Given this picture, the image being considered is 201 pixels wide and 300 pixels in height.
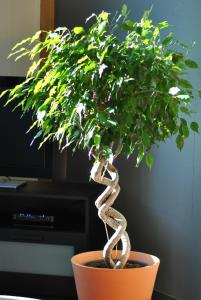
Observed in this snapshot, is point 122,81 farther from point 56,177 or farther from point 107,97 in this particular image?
point 56,177

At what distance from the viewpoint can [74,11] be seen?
3.11 metres

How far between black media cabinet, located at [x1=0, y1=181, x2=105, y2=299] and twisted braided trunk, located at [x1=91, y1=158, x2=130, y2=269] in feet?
1.27

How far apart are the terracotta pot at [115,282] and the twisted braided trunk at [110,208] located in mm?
79

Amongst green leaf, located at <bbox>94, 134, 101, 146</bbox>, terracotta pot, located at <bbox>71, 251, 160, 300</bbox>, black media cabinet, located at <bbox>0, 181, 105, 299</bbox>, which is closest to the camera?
green leaf, located at <bbox>94, 134, 101, 146</bbox>

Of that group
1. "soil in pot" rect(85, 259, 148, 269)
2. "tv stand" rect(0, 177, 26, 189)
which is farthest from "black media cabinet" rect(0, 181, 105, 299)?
"soil in pot" rect(85, 259, 148, 269)

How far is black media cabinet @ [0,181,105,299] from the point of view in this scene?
106 inches

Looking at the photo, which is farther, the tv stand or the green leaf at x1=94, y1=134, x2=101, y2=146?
the tv stand

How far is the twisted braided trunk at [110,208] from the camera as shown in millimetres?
2232

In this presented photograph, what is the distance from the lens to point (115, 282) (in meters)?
2.21

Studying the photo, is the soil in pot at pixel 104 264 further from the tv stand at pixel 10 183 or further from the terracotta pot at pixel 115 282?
the tv stand at pixel 10 183

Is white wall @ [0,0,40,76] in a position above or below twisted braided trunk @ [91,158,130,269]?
above

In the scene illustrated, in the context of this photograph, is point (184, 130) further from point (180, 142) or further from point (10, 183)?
point (10, 183)

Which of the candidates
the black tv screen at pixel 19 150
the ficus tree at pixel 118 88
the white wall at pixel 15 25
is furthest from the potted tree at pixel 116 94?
the white wall at pixel 15 25

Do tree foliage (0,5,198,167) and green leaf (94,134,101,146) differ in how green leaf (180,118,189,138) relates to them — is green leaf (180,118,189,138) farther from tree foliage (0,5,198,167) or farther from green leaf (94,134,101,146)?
green leaf (94,134,101,146)
